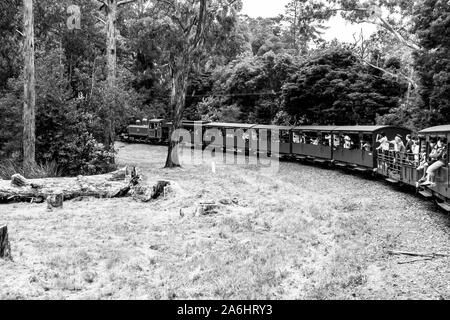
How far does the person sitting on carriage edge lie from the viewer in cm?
1167

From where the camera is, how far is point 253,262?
25.3 feet

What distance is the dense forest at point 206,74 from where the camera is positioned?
61.7 ft

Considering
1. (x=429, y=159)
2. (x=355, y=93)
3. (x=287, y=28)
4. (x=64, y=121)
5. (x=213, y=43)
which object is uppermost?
(x=287, y=28)

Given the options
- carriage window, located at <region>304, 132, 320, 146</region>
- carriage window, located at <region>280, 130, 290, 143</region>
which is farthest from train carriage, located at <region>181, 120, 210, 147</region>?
carriage window, located at <region>304, 132, 320, 146</region>

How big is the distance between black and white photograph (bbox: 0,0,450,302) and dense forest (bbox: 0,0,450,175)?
0.42 feet

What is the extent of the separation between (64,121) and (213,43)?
21.0 m

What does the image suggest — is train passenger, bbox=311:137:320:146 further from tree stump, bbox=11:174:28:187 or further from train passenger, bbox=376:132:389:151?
tree stump, bbox=11:174:28:187

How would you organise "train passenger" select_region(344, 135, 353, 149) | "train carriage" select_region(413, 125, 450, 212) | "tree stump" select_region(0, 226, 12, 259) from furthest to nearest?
"train passenger" select_region(344, 135, 353, 149)
"train carriage" select_region(413, 125, 450, 212)
"tree stump" select_region(0, 226, 12, 259)

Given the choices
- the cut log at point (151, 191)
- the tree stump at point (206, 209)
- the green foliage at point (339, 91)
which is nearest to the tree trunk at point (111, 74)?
the cut log at point (151, 191)

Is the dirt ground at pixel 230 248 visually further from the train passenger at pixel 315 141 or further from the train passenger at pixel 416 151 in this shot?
the train passenger at pixel 315 141

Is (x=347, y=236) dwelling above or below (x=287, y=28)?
below

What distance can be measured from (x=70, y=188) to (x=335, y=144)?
49.9 feet

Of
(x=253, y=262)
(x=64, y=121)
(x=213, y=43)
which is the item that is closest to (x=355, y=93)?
(x=213, y=43)
